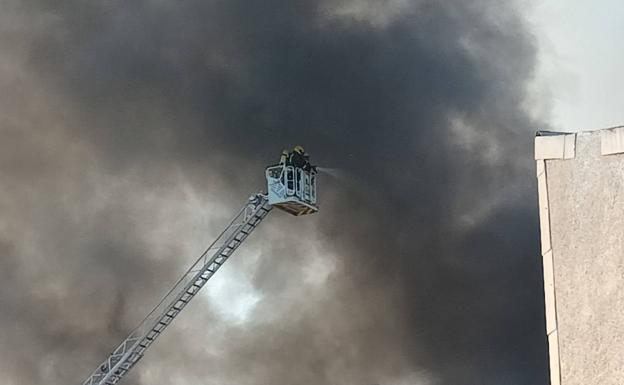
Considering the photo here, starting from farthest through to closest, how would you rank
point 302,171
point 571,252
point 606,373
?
1. point 302,171
2. point 571,252
3. point 606,373

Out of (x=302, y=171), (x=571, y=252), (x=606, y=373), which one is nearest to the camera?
(x=606, y=373)

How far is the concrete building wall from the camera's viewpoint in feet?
30.8

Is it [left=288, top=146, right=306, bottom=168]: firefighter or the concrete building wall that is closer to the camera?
the concrete building wall

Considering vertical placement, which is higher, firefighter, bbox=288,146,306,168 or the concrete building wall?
firefighter, bbox=288,146,306,168

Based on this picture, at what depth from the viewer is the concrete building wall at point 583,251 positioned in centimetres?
940

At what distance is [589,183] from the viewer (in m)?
9.83

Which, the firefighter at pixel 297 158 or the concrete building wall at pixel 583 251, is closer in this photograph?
the concrete building wall at pixel 583 251

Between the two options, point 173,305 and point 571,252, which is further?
point 173,305

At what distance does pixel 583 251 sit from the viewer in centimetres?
973

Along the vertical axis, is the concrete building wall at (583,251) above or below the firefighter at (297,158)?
below

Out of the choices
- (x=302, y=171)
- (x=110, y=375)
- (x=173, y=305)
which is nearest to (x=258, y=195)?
(x=302, y=171)

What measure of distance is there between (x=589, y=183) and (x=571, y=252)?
26.0 inches

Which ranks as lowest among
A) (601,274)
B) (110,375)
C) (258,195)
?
(601,274)

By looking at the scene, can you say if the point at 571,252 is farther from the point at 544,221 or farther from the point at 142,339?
the point at 142,339
